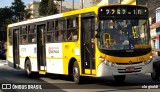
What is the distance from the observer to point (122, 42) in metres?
15.4

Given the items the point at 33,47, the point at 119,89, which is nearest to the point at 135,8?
the point at 119,89

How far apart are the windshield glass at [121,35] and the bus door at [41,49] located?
5.60 metres

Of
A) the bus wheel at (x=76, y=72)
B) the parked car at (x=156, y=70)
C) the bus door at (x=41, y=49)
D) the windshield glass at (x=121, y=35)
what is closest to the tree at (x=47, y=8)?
the bus door at (x=41, y=49)

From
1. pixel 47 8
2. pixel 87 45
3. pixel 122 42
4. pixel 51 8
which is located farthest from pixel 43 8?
pixel 122 42

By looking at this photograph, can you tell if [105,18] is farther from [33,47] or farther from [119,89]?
[33,47]

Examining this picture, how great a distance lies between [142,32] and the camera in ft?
52.2

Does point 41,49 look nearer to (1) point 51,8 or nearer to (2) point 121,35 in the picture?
(2) point 121,35

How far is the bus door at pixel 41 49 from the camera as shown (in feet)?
67.5

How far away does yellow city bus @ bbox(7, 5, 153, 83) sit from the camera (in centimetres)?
1536

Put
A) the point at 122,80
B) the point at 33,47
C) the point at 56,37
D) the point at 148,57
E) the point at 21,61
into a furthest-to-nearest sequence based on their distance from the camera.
A: the point at 21,61, the point at 33,47, the point at 56,37, the point at 122,80, the point at 148,57

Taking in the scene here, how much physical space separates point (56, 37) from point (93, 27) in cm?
A: 346

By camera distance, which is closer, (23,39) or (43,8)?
(23,39)

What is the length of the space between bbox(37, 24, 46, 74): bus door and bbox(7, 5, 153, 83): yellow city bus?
36.2 inches

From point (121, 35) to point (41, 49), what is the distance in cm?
651
